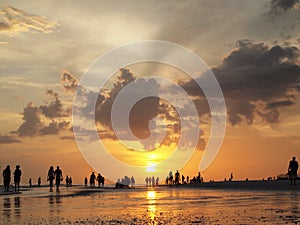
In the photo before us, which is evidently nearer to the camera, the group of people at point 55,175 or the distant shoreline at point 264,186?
the distant shoreline at point 264,186

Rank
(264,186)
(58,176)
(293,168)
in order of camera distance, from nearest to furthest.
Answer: (293,168), (264,186), (58,176)

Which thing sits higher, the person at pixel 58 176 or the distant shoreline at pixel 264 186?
the person at pixel 58 176

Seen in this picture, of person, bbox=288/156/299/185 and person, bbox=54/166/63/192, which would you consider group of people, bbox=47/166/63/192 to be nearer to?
person, bbox=54/166/63/192

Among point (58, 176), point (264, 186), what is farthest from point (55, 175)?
point (264, 186)

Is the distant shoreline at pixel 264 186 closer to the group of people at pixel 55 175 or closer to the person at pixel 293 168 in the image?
the person at pixel 293 168

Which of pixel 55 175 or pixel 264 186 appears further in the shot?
pixel 55 175

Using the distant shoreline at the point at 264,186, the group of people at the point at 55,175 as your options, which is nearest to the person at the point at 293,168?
the distant shoreline at the point at 264,186

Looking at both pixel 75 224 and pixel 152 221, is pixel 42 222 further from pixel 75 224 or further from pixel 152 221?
pixel 152 221

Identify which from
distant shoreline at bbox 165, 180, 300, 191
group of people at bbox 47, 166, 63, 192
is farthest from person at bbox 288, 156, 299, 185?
group of people at bbox 47, 166, 63, 192

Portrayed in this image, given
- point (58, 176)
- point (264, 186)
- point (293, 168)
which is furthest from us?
point (58, 176)

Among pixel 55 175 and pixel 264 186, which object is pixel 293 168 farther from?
pixel 55 175

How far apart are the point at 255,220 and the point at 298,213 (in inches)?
115

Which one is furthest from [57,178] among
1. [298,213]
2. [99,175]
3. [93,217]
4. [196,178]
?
[298,213]

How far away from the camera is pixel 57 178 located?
65.6 metres
